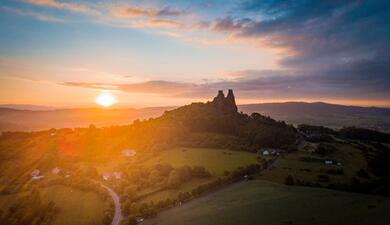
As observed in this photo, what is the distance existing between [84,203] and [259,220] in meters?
48.1

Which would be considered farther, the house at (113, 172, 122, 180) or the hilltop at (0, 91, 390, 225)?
the house at (113, 172, 122, 180)

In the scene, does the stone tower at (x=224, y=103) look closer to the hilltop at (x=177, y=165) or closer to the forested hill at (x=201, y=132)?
the forested hill at (x=201, y=132)

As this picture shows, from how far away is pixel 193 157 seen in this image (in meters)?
111

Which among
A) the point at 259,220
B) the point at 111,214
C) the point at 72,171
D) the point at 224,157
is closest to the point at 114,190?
the point at 111,214

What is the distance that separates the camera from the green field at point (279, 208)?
5238 cm

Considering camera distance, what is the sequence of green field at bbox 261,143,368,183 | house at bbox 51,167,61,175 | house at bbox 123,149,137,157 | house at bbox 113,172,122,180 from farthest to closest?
house at bbox 123,149,137,157, house at bbox 51,167,61,175, house at bbox 113,172,122,180, green field at bbox 261,143,368,183

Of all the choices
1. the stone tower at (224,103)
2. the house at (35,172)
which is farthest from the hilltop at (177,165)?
the stone tower at (224,103)

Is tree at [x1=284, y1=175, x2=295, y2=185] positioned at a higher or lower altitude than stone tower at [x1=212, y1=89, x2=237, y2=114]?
lower

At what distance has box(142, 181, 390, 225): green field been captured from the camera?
52375mm

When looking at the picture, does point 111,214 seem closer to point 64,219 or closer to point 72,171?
point 64,219

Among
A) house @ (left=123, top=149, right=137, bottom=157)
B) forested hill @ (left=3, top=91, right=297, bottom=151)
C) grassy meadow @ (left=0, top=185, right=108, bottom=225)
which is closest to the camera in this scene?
grassy meadow @ (left=0, top=185, right=108, bottom=225)

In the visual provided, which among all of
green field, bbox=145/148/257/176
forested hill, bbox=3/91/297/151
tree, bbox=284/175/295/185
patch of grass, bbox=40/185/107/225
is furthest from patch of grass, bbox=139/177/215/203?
forested hill, bbox=3/91/297/151

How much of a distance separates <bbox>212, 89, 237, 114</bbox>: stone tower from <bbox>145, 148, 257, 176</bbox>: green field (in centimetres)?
5346

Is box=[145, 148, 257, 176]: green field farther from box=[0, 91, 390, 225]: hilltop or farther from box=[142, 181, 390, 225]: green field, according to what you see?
box=[142, 181, 390, 225]: green field
